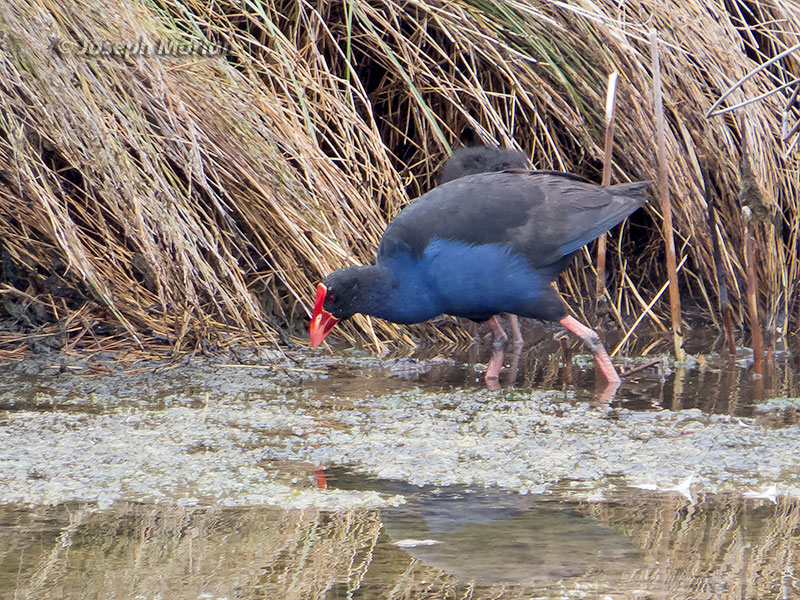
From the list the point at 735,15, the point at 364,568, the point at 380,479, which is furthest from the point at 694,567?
the point at 735,15

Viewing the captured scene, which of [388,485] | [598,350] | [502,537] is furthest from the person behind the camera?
[598,350]

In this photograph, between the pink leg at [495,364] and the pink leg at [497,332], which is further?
the pink leg at [497,332]

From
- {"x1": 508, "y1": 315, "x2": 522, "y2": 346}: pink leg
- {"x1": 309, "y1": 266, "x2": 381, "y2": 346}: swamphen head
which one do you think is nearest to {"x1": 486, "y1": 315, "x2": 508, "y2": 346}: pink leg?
{"x1": 508, "y1": 315, "x2": 522, "y2": 346}: pink leg

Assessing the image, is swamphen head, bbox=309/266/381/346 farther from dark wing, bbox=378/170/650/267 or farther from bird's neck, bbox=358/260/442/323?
dark wing, bbox=378/170/650/267

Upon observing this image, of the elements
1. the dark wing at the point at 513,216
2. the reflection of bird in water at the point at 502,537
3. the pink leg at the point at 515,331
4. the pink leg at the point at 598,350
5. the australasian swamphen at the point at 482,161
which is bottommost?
the pink leg at the point at 515,331

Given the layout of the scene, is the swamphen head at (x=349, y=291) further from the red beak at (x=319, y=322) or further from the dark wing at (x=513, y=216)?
the dark wing at (x=513, y=216)

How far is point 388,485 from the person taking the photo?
2.45m

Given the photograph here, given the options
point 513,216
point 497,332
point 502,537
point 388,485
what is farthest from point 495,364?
point 502,537

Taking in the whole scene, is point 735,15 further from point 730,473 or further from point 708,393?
point 730,473

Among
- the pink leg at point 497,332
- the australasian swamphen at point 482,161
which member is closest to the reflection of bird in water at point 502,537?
the pink leg at point 497,332

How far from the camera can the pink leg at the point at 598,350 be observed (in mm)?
3640

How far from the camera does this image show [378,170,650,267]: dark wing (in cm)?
358

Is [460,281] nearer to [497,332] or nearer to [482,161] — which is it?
[497,332]

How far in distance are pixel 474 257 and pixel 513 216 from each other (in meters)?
0.21
